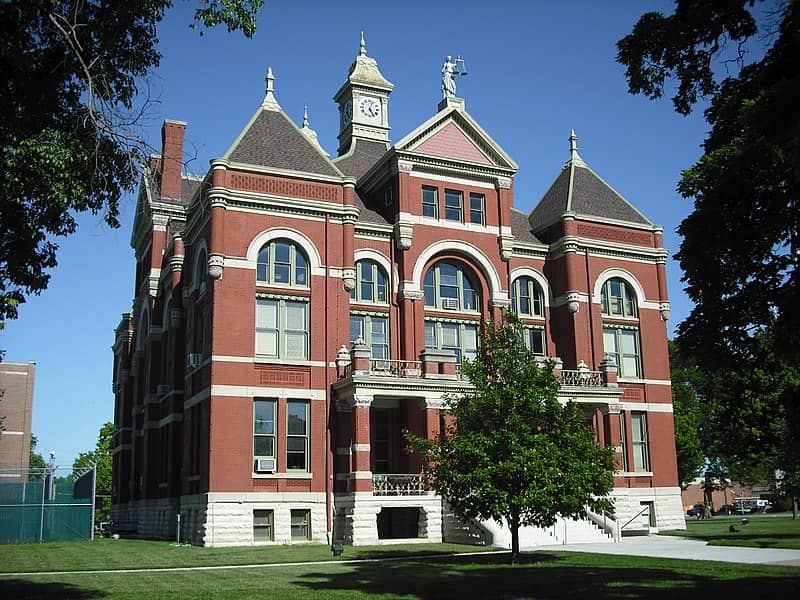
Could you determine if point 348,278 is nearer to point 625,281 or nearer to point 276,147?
point 276,147

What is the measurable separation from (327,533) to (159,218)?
71.9 feet

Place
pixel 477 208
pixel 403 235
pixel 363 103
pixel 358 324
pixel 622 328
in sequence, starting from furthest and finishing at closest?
pixel 363 103, pixel 622 328, pixel 477 208, pixel 403 235, pixel 358 324

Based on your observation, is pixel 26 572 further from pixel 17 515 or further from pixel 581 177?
pixel 581 177

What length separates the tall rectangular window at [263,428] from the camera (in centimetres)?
3322

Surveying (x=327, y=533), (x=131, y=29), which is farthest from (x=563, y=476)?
(x=131, y=29)

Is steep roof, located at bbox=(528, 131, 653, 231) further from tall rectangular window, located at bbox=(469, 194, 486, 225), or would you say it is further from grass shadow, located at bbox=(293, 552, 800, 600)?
grass shadow, located at bbox=(293, 552, 800, 600)

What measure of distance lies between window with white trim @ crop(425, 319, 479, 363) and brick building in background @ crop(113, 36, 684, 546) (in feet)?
0.30

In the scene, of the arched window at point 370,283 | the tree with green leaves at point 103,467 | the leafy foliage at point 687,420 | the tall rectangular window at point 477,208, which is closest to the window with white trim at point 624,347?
the tall rectangular window at point 477,208

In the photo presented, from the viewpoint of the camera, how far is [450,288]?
39406mm

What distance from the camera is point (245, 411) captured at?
33031mm

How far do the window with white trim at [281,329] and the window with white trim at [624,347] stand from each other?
52.3 feet

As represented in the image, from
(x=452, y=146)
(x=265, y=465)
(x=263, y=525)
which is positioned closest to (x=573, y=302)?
(x=452, y=146)

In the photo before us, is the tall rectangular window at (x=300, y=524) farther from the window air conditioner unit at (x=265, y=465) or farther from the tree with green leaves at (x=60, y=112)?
the tree with green leaves at (x=60, y=112)

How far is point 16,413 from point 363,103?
49.8 m
